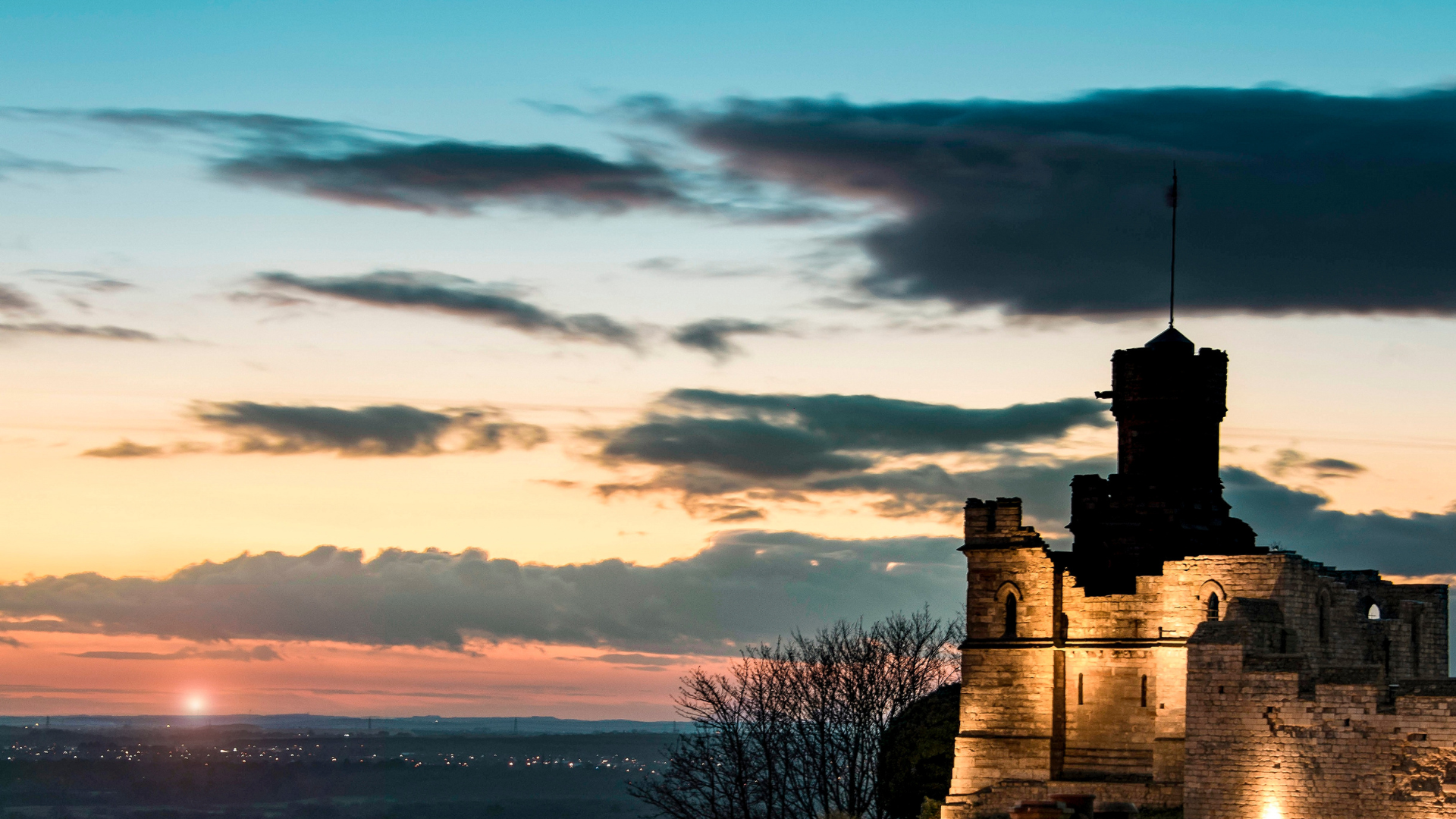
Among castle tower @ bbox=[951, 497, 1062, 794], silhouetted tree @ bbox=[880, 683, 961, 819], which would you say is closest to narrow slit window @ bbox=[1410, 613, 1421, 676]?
castle tower @ bbox=[951, 497, 1062, 794]

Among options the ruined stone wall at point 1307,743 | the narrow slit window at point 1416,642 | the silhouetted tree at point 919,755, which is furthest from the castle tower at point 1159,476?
the silhouetted tree at point 919,755

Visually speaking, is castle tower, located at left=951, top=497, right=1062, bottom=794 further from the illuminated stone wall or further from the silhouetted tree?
the silhouetted tree

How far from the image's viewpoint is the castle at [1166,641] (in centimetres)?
4928

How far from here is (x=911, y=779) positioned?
7412 cm

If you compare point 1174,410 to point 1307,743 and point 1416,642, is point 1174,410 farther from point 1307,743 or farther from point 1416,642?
point 1307,743

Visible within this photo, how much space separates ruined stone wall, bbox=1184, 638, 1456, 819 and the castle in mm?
60

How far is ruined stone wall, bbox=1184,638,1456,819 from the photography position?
45531mm

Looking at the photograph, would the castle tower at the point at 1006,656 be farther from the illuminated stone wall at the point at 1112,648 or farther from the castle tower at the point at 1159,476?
the castle tower at the point at 1159,476

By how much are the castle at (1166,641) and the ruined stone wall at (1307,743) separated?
2.4 inches

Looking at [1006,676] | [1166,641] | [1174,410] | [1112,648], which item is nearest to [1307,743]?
[1166,641]

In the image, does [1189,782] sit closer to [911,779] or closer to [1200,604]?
[1200,604]

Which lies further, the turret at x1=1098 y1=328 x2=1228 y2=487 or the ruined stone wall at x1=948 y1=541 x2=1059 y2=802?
the turret at x1=1098 y1=328 x2=1228 y2=487

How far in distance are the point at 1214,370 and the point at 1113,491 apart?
17.3 ft

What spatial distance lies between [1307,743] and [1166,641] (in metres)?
9.02
